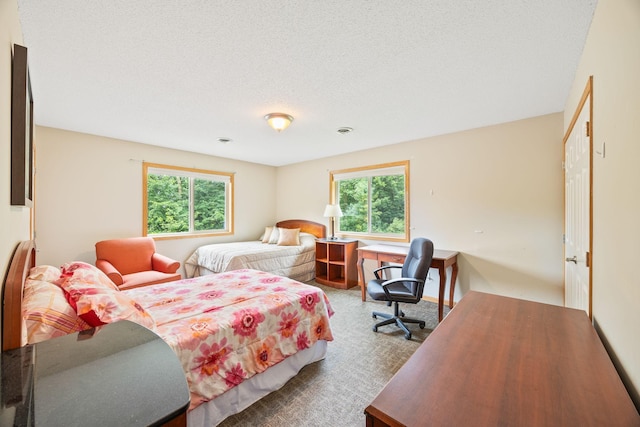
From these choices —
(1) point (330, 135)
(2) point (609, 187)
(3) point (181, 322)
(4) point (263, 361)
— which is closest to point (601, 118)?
(2) point (609, 187)

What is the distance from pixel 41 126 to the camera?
338cm

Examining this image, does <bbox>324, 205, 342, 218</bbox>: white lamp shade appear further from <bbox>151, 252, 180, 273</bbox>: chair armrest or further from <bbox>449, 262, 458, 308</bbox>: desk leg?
<bbox>151, 252, 180, 273</bbox>: chair armrest

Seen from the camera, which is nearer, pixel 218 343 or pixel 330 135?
pixel 218 343

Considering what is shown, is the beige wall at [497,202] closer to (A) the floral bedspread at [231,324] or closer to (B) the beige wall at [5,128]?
(A) the floral bedspread at [231,324]

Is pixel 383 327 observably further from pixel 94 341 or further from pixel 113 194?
pixel 113 194

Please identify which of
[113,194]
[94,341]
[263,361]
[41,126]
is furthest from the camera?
[113,194]

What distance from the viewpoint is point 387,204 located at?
4.45 meters

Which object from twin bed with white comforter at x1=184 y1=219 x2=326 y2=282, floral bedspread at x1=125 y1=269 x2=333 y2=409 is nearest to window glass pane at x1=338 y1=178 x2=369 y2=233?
twin bed with white comforter at x1=184 y1=219 x2=326 y2=282

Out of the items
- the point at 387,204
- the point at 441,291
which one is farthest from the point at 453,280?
the point at 387,204

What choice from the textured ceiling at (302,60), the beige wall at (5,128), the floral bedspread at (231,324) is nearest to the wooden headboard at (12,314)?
the beige wall at (5,128)

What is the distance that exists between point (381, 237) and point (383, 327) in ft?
5.57

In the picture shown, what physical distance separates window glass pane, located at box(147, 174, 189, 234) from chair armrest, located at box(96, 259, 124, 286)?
3.13 feet

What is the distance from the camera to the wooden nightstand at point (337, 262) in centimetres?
454

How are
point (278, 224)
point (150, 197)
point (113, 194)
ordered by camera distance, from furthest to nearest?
point (278, 224) < point (150, 197) < point (113, 194)
